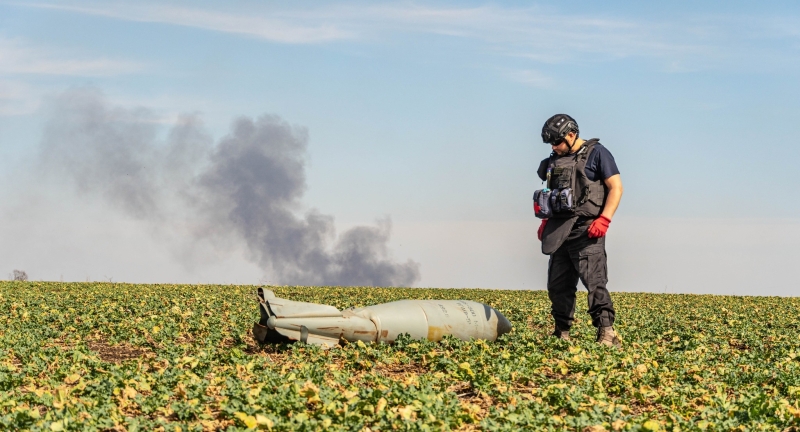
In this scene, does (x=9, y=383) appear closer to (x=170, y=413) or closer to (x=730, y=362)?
(x=170, y=413)

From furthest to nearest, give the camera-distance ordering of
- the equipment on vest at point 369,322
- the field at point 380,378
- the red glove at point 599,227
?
the red glove at point 599,227 < the equipment on vest at point 369,322 < the field at point 380,378

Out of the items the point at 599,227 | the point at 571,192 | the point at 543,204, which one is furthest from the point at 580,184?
the point at 599,227

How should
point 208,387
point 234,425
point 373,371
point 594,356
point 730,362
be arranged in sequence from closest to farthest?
point 234,425 < point 208,387 < point 373,371 < point 594,356 < point 730,362

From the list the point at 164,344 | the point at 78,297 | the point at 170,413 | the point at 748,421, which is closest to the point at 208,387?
the point at 170,413

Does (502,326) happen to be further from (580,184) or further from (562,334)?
(580,184)

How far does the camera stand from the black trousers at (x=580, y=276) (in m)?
11.5

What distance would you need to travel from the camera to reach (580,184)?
11.6 m

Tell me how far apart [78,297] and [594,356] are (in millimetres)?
12838

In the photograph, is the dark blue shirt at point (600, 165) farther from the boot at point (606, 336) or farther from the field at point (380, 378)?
the field at point (380, 378)

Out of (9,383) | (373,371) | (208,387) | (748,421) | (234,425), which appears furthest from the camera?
(373,371)

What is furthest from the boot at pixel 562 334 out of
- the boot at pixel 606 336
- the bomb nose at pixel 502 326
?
the bomb nose at pixel 502 326

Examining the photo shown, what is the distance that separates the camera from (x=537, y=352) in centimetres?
1045

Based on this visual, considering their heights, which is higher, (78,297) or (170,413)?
(78,297)

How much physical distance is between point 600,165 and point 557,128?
782mm
